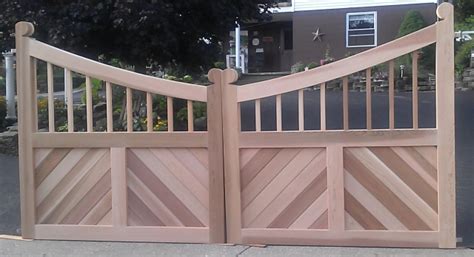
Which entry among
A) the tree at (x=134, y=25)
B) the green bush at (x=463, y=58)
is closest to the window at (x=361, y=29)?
the green bush at (x=463, y=58)

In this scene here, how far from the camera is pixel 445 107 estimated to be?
5.38m

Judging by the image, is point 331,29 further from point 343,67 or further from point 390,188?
point 390,188

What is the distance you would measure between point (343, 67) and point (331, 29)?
2238 centimetres

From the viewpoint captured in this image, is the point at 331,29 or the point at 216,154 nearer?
the point at 216,154

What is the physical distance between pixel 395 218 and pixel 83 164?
2.69 metres

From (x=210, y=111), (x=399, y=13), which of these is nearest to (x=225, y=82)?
(x=210, y=111)

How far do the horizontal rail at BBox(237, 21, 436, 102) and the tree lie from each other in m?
4.39

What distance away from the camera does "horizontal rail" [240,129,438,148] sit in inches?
214

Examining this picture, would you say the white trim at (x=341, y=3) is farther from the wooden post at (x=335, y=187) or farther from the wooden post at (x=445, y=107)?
the wooden post at (x=335, y=187)

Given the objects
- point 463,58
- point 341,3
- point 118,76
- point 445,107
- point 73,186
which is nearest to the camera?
point 445,107

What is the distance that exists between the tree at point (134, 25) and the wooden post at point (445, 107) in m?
5.15

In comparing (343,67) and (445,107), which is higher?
(343,67)

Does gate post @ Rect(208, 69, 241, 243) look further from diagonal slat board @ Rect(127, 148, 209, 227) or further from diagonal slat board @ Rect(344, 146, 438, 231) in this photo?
diagonal slat board @ Rect(344, 146, 438, 231)

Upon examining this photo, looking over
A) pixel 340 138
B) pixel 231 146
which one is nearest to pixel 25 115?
pixel 231 146
